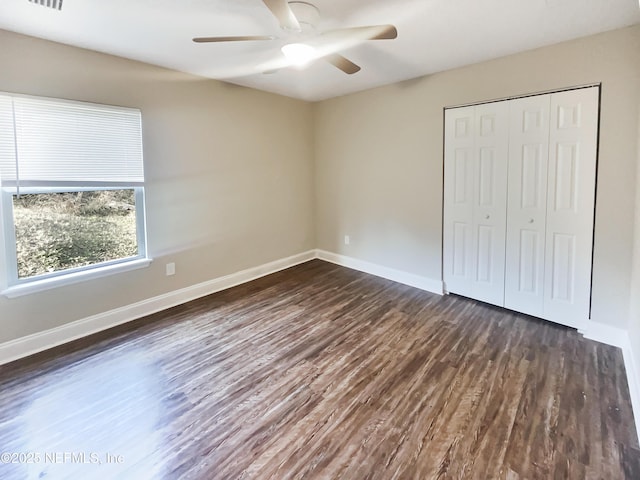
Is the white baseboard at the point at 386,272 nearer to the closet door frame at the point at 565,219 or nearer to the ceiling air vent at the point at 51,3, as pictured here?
the closet door frame at the point at 565,219

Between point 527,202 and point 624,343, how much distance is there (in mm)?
1329

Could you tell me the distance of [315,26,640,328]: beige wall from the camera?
8.22ft

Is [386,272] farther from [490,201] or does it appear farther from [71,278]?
[71,278]

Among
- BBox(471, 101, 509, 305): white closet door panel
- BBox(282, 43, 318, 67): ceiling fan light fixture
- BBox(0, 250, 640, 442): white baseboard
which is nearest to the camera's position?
BBox(282, 43, 318, 67): ceiling fan light fixture

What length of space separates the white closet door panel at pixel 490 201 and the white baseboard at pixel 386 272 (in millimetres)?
504

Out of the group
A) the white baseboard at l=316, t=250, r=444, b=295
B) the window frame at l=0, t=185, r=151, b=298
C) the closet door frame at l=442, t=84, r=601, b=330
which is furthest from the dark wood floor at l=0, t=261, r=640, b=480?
the white baseboard at l=316, t=250, r=444, b=295

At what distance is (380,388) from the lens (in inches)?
84.1

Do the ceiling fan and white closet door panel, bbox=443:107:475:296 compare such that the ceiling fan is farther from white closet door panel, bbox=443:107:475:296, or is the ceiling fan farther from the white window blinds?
white closet door panel, bbox=443:107:475:296

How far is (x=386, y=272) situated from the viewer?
4320mm

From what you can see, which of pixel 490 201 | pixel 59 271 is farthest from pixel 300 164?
pixel 59 271

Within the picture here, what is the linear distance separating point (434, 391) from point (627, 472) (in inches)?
36.1

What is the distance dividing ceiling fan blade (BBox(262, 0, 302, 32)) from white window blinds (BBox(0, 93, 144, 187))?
1876 millimetres

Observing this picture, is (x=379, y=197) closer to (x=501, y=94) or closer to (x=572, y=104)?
(x=501, y=94)

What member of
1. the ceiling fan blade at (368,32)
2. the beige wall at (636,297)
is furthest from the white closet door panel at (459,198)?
the ceiling fan blade at (368,32)
